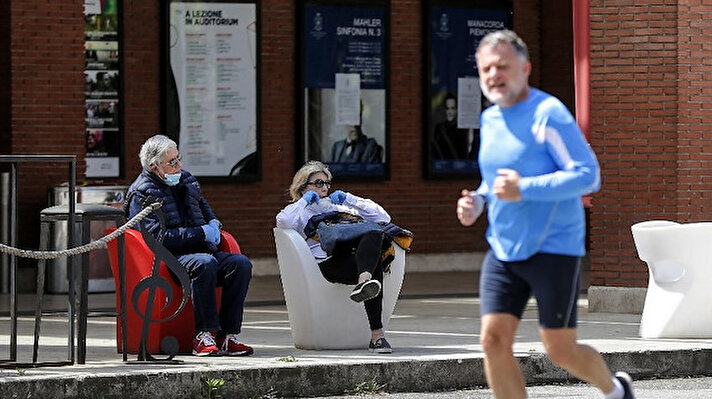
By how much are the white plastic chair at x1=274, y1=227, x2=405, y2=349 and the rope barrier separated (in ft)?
3.64

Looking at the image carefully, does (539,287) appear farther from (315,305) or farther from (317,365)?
(315,305)

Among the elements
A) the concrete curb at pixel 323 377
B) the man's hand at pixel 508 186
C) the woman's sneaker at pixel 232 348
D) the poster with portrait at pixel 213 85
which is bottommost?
the concrete curb at pixel 323 377

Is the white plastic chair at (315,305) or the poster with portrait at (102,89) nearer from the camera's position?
the white plastic chair at (315,305)

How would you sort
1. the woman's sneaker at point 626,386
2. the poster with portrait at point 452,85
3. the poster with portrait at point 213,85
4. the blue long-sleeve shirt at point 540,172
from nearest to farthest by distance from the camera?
1. the blue long-sleeve shirt at point 540,172
2. the woman's sneaker at point 626,386
3. the poster with portrait at point 213,85
4. the poster with portrait at point 452,85

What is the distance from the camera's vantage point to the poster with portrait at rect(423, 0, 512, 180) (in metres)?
19.2

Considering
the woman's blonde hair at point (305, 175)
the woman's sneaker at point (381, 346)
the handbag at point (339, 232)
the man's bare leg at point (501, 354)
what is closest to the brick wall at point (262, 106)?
the woman's blonde hair at point (305, 175)

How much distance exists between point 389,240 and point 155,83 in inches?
292

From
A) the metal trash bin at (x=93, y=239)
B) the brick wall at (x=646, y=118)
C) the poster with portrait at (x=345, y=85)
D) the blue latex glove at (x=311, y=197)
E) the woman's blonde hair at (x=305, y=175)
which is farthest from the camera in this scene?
the poster with portrait at (x=345, y=85)

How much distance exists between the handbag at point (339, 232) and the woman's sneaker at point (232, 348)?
0.82 meters

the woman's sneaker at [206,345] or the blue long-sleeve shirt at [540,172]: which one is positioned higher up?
the blue long-sleeve shirt at [540,172]

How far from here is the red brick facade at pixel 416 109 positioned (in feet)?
44.2

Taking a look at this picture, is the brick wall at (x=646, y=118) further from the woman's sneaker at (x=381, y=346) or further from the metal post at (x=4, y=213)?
the metal post at (x=4, y=213)

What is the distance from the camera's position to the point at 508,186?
6.65 metres

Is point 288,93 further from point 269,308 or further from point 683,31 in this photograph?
point 683,31
